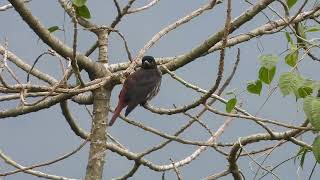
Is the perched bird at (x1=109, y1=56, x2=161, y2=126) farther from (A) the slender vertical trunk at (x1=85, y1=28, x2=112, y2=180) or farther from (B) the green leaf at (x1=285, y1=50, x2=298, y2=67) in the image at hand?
(B) the green leaf at (x1=285, y1=50, x2=298, y2=67)

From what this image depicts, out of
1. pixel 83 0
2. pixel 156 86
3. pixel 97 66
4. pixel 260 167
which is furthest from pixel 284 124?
pixel 156 86

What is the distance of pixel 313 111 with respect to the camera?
2.99 metres

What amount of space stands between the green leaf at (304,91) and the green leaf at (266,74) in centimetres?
31

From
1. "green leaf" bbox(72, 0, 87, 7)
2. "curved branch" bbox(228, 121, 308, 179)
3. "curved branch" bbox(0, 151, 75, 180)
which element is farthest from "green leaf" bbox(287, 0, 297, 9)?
"curved branch" bbox(0, 151, 75, 180)

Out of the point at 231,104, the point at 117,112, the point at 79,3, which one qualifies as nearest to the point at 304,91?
the point at 231,104

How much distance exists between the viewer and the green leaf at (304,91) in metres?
3.30

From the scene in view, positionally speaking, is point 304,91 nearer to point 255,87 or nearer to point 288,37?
point 255,87

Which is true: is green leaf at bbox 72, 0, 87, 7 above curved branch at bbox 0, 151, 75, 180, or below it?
above

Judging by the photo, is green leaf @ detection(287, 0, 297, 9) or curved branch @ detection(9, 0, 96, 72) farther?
curved branch @ detection(9, 0, 96, 72)

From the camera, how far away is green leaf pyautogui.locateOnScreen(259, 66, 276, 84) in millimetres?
3630

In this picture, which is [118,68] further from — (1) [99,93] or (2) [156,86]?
(2) [156,86]

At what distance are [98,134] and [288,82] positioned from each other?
7.10 ft

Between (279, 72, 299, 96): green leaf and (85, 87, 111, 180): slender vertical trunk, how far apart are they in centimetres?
210

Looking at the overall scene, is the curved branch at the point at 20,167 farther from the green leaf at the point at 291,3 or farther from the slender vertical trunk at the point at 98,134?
the green leaf at the point at 291,3
